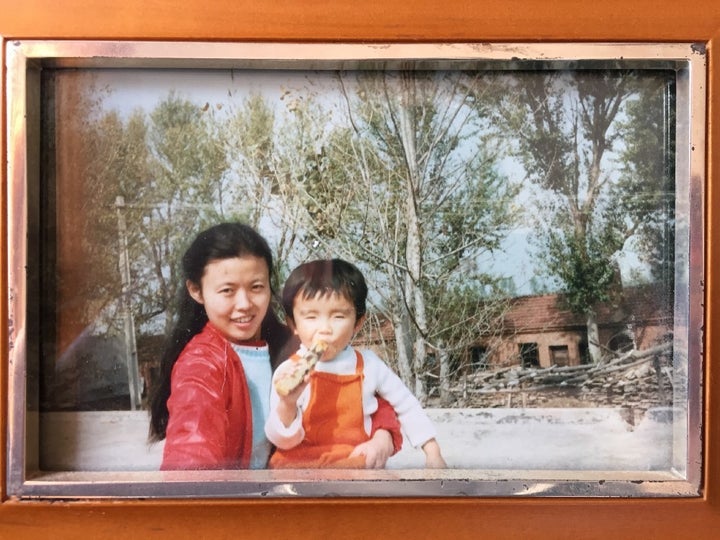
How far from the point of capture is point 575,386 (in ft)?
2.00

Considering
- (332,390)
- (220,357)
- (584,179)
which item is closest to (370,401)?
(332,390)

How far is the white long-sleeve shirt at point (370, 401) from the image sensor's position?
1.97ft

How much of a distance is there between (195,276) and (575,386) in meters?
0.37

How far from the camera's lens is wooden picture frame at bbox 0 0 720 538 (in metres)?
0.59

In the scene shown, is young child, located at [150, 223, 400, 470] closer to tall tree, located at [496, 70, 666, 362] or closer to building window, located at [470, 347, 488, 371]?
building window, located at [470, 347, 488, 371]

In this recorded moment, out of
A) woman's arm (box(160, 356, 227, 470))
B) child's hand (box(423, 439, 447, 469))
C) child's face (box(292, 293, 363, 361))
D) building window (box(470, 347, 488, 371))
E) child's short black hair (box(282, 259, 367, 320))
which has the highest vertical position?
child's short black hair (box(282, 259, 367, 320))

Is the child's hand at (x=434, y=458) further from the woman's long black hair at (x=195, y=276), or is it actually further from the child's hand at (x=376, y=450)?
the woman's long black hair at (x=195, y=276)

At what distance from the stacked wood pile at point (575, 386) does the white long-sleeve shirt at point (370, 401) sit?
0.05 metres

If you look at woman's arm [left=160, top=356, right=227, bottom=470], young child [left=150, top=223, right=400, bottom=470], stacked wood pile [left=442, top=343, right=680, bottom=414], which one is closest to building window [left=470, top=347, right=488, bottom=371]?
stacked wood pile [left=442, top=343, right=680, bottom=414]

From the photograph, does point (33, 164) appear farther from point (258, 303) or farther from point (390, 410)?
point (390, 410)

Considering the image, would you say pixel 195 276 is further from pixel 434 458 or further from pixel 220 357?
pixel 434 458

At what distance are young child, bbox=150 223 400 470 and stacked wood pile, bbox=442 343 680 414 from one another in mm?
113

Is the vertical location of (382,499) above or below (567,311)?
below

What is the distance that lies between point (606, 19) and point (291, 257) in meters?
0.36
